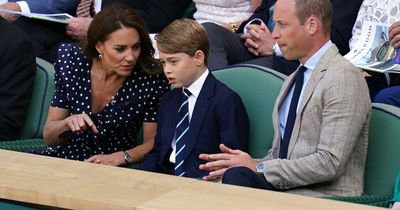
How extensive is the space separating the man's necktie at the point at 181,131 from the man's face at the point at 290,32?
57 cm

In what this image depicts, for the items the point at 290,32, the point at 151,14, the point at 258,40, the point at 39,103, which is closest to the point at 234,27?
the point at 258,40

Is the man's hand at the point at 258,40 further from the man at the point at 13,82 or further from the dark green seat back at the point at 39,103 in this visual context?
the man at the point at 13,82

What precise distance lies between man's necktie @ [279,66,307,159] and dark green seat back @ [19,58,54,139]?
59.7 inches

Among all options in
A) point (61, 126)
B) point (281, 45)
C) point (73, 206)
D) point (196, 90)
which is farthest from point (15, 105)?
point (73, 206)

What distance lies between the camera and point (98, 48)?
4.97 meters

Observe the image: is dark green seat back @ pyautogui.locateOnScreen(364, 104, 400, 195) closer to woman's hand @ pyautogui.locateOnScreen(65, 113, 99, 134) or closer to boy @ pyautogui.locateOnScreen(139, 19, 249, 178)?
boy @ pyautogui.locateOnScreen(139, 19, 249, 178)

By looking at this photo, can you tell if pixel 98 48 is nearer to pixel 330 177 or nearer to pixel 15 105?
pixel 15 105

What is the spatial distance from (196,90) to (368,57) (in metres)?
0.92

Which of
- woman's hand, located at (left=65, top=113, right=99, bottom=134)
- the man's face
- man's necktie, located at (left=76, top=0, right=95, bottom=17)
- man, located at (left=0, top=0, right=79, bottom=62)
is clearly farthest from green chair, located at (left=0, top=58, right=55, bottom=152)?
the man's face

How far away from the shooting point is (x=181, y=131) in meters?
4.62

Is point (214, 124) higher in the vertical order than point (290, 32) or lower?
lower

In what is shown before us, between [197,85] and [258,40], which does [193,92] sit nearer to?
[197,85]

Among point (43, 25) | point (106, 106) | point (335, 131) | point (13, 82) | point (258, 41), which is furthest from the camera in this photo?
point (43, 25)

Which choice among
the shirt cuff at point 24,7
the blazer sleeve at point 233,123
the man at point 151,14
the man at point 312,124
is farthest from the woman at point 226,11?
the man at point 312,124
